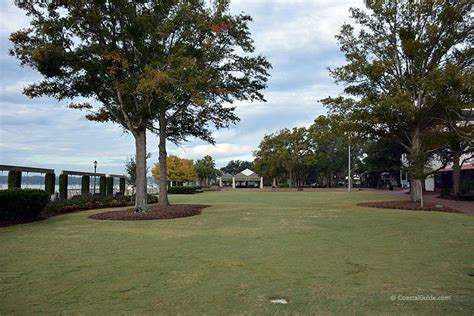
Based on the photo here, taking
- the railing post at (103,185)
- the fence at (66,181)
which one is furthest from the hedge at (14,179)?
the railing post at (103,185)

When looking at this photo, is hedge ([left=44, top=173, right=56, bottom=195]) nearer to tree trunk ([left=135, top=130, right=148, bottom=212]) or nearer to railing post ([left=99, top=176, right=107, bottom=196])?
railing post ([left=99, top=176, right=107, bottom=196])

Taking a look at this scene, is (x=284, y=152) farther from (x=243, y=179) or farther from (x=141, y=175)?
(x=141, y=175)

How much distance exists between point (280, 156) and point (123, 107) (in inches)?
1991

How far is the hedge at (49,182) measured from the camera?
22.4 metres

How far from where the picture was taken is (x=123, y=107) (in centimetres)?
1783

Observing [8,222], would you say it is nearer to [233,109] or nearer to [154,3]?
[154,3]

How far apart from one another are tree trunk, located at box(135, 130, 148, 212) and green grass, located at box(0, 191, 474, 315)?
228 inches

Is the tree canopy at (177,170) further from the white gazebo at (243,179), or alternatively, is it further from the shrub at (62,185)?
the shrub at (62,185)

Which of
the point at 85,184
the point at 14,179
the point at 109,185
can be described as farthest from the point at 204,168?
the point at 14,179

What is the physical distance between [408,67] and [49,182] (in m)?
22.1

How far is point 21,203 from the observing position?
1462cm

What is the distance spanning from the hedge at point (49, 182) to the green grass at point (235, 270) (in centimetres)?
1090

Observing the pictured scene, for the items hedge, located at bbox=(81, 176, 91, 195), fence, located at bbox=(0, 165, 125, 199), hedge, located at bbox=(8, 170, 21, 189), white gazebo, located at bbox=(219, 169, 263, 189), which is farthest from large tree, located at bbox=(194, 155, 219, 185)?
hedge, located at bbox=(8, 170, 21, 189)

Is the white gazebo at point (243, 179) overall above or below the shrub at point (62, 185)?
above
